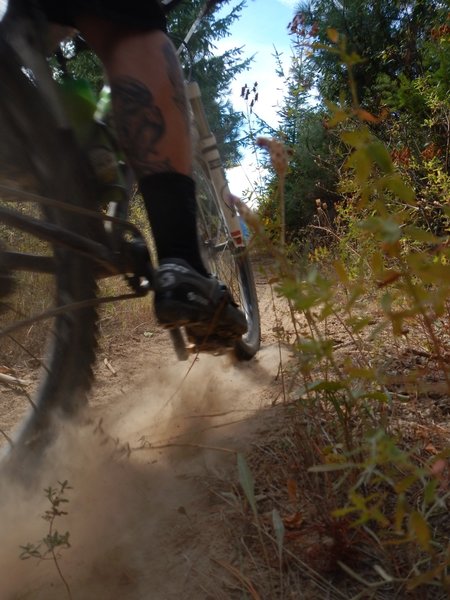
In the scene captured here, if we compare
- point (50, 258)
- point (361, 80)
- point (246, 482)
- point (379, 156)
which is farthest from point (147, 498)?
point (361, 80)

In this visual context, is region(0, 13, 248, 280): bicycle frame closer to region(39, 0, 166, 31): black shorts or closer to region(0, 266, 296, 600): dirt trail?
region(39, 0, 166, 31): black shorts

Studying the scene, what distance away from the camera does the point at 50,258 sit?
1.51 metres

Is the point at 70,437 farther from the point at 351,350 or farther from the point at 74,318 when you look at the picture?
the point at 351,350

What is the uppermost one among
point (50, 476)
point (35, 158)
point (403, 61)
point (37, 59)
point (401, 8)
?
point (401, 8)

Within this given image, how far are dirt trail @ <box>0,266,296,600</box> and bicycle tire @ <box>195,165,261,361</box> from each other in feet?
1.86

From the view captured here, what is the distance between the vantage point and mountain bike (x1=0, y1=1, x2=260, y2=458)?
1.36 metres

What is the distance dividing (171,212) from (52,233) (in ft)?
1.04

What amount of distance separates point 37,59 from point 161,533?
1.07 m

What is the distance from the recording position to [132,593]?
1179mm

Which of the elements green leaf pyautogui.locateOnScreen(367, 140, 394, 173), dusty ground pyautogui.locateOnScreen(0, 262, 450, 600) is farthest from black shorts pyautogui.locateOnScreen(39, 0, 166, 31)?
green leaf pyautogui.locateOnScreen(367, 140, 394, 173)

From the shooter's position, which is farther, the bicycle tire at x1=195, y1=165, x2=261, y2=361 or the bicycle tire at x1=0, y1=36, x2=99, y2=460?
the bicycle tire at x1=195, y1=165, x2=261, y2=361

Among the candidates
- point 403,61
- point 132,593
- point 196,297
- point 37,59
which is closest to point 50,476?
point 132,593

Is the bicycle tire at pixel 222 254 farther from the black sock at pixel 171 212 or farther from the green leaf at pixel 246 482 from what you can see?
the green leaf at pixel 246 482

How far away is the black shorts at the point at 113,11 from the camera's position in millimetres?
1512
